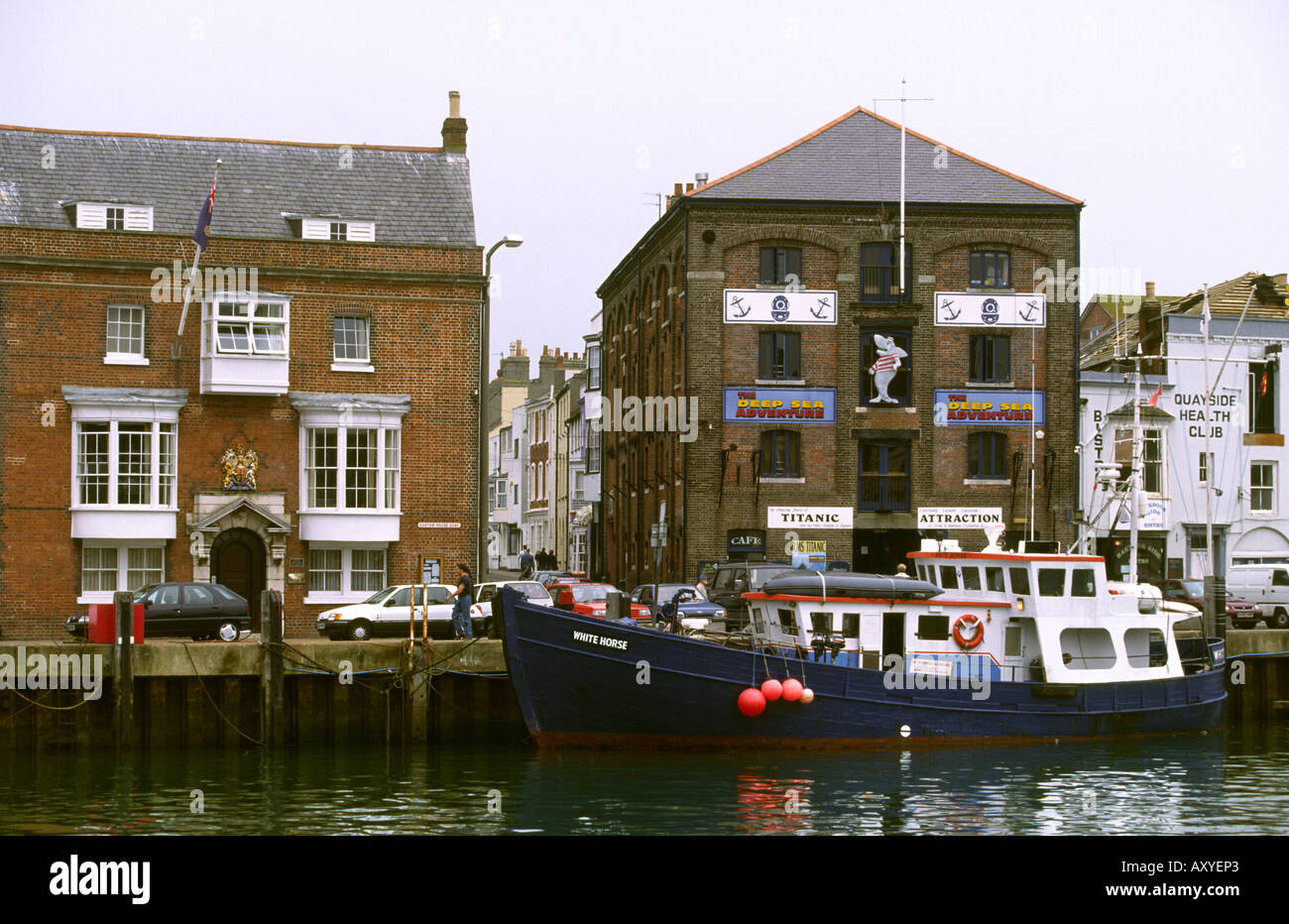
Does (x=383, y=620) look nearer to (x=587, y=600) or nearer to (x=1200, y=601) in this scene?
(x=587, y=600)

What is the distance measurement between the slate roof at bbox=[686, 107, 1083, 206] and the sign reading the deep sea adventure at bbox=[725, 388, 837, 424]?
6.05m

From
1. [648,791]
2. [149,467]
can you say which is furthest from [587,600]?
[648,791]

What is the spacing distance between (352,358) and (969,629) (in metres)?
19.2

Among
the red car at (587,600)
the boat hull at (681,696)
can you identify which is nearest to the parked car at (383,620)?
the red car at (587,600)

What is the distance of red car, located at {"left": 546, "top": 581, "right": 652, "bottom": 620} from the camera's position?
37.2 metres

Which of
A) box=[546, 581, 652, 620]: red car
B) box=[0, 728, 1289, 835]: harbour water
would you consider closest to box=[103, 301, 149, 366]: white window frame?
box=[546, 581, 652, 620]: red car

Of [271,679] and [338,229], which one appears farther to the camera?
[338,229]

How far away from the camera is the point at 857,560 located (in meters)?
49.7

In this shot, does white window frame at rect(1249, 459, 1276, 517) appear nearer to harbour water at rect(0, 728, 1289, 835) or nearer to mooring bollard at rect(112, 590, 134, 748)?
harbour water at rect(0, 728, 1289, 835)

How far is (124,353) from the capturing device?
40094 millimetres

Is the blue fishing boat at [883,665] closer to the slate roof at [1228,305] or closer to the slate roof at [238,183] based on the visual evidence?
the slate roof at [238,183]

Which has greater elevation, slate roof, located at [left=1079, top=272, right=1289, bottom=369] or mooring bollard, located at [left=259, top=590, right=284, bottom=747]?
slate roof, located at [left=1079, top=272, right=1289, bottom=369]
